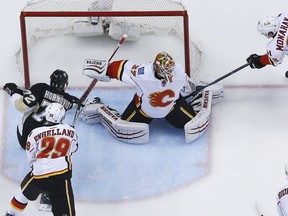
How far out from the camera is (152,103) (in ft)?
18.5

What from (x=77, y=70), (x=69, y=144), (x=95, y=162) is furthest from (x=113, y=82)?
(x=69, y=144)

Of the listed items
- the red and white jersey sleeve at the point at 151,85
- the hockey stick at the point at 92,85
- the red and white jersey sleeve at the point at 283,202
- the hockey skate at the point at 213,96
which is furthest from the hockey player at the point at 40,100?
the red and white jersey sleeve at the point at 283,202

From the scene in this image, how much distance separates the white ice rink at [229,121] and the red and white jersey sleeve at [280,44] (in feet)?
1.39

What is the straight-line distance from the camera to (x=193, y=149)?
5.80 m

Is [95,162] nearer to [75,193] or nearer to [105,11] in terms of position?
[75,193]

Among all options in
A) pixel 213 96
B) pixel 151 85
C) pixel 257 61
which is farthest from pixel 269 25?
pixel 151 85

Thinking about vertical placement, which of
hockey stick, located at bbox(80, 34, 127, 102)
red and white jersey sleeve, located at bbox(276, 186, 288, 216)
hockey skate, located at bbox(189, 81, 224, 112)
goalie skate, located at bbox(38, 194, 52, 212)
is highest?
hockey stick, located at bbox(80, 34, 127, 102)

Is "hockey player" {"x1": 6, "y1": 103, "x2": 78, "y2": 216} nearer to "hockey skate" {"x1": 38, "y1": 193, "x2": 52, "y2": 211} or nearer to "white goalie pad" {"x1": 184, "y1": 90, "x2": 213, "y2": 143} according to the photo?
"hockey skate" {"x1": 38, "y1": 193, "x2": 52, "y2": 211}

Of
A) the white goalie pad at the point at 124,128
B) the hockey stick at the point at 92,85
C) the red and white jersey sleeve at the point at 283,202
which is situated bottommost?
the red and white jersey sleeve at the point at 283,202

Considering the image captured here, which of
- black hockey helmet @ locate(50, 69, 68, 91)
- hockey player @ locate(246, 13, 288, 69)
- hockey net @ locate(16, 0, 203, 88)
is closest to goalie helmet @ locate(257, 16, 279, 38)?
hockey player @ locate(246, 13, 288, 69)

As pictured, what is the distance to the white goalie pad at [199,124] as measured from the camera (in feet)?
18.9

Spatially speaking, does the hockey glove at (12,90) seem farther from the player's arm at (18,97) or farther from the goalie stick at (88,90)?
the goalie stick at (88,90)

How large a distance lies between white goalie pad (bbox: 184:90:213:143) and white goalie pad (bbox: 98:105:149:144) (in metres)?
0.24

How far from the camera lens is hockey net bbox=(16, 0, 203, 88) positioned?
583cm
